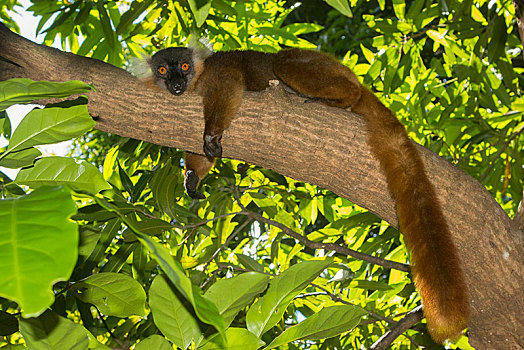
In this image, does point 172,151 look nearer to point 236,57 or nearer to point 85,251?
point 236,57

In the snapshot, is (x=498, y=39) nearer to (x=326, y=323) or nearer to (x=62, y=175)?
(x=326, y=323)

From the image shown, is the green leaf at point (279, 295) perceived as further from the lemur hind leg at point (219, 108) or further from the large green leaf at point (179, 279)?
the lemur hind leg at point (219, 108)

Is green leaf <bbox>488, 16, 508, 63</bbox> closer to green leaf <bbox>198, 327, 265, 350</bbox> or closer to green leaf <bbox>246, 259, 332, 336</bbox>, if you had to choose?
green leaf <bbox>246, 259, 332, 336</bbox>

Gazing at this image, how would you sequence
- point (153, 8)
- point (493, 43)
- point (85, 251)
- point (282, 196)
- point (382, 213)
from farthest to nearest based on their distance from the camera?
point (153, 8) < point (282, 196) < point (493, 43) < point (382, 213) < point (85, 251)

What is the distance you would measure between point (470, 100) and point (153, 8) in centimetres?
271

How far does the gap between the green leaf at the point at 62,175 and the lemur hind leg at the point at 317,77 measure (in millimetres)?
2054

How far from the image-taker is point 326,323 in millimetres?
1220

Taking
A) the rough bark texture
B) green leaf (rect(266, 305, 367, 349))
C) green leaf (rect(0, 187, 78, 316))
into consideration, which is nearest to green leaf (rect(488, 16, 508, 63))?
the rough bark texture

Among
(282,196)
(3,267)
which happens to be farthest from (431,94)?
(3,267)

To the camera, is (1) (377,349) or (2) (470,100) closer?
(1) (377,349)

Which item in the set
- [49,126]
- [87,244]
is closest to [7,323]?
[87,244]

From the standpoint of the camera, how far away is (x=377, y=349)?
2.57 meters

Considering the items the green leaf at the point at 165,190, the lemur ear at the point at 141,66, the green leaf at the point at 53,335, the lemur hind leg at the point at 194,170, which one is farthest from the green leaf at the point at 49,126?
the lemur ear at the point at 141,66

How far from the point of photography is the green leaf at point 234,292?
1.14 m
